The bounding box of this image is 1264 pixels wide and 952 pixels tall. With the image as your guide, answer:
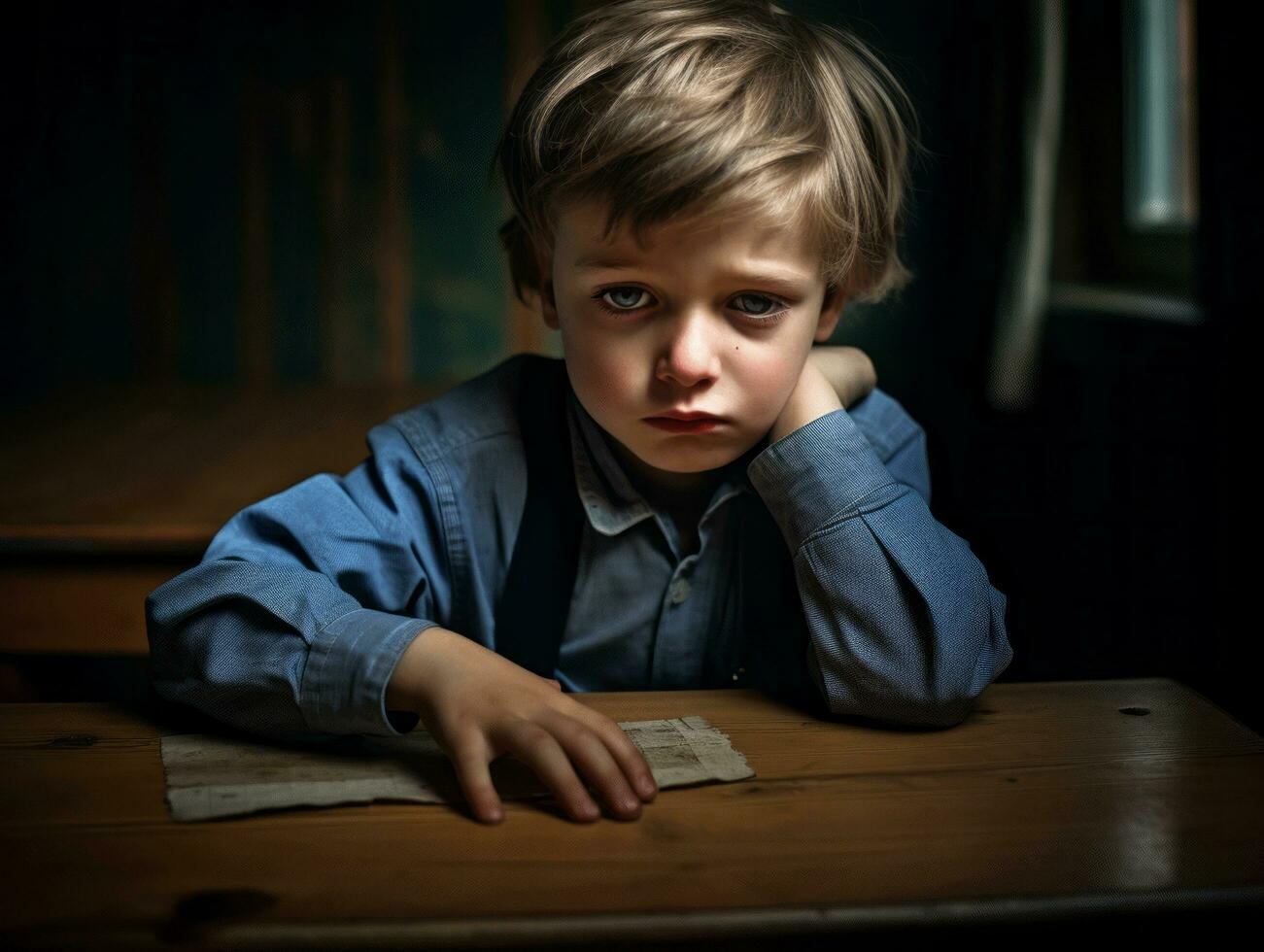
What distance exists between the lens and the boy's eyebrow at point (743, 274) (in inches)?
28.2

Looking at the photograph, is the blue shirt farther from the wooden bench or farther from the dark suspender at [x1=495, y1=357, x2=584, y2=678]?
the wooden bench

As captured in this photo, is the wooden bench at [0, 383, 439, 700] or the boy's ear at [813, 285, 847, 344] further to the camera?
the wooden bench at [0, 383, 439, 700]

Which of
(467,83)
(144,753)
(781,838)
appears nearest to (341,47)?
(467,83)

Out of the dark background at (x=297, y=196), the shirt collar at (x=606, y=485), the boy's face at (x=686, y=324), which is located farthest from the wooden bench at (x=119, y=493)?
the boy's face at (x=686, y=324)

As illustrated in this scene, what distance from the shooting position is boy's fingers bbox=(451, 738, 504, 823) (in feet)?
1.86

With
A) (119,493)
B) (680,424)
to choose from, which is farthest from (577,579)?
(119,493)

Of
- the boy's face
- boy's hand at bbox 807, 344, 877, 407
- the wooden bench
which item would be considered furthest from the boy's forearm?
the wooden bench

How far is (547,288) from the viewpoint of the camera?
0.89 m

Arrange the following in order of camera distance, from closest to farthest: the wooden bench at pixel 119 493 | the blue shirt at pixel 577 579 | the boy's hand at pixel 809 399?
the blue shirt at pixel 577 579 → the boy's hand at pixel 809 399 → the wooden bench at pixel 119 493

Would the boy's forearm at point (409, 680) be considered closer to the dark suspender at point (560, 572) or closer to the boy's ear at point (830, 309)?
the dark suspender at point (560, 572)

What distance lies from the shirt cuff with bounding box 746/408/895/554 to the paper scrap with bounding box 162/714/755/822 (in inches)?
6.1

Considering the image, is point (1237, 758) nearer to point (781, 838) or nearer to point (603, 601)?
point (781, 838)

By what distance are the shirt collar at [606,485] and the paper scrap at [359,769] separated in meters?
0.19

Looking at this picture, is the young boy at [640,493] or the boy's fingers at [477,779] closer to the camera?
the boy's fingers at [477,779]
